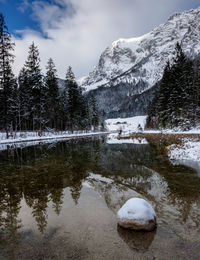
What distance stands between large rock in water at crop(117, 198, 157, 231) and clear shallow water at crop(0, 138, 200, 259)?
0.14 meters

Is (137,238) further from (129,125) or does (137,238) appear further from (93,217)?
(129,125)

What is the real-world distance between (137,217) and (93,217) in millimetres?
1307

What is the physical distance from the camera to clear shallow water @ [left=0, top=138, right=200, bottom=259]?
3.25 metres

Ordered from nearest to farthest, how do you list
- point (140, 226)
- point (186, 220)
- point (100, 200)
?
1. point (140, 226)
2. point (186, 220)
3. point (100, 200)

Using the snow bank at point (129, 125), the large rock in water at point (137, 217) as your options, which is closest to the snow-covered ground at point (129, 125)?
the snow bank at point (129, 125)

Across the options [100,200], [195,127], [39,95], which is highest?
[39,95]

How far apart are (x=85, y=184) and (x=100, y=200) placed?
1.74 metres

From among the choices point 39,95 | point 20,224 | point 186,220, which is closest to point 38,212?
point 20,224

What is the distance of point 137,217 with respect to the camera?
12.9 feet

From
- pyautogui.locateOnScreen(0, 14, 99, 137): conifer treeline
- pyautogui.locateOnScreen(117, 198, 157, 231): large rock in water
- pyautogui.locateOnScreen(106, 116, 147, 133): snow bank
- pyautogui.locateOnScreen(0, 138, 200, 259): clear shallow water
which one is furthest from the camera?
pyautogui.locateOnScreen(106, 116, 147, 133): snow bank

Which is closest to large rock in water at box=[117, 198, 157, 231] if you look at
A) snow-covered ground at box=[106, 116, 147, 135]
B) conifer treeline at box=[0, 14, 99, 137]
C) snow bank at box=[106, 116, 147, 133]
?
conifer treeline at box=[0, 14, 99, 137]

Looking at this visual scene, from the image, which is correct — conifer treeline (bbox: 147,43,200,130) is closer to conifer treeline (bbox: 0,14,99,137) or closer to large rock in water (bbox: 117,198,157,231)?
conifer treeline (bbox: 0,14,99,137)

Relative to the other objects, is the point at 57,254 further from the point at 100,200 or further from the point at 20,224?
the point at 100,200

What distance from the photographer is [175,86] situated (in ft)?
117
